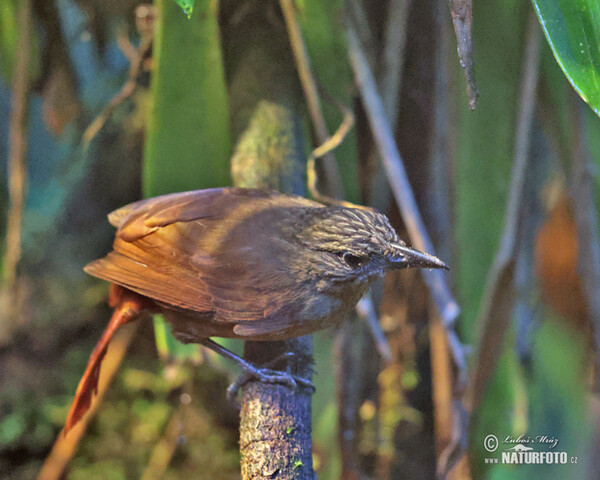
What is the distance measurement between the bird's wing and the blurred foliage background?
29 centimetres

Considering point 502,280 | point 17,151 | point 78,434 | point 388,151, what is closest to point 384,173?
point 388,151

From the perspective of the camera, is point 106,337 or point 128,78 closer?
point 106,337

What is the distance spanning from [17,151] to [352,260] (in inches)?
48.0

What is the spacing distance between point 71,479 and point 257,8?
161 centimetres

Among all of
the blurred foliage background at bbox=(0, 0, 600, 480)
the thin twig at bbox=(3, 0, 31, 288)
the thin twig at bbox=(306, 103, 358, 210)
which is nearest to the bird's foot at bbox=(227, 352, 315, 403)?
the blurred foliage background at bbox=(0, 0, 600, 480)

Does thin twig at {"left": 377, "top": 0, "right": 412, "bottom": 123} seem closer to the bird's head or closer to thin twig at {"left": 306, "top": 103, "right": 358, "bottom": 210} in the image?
thin twig at {"left": 306, "top": 103, "right": 358, "bottom": 210}

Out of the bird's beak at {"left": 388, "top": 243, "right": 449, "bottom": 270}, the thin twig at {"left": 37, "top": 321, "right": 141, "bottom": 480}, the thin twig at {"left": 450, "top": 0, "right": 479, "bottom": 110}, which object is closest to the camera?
the thin twig at {"left": 450, "top": 0, "right": 479, "bottom": 110}

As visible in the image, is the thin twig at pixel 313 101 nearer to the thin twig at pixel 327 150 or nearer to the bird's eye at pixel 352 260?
the thin twig at pixel 327 150

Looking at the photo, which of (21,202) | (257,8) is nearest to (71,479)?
(21,202)

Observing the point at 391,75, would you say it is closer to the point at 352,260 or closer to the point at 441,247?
the point at 441,247

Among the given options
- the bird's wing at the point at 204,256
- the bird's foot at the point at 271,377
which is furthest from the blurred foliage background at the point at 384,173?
the bird's wing at the point at 204,256

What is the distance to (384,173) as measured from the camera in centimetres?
160

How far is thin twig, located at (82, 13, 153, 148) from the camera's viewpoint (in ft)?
5.64

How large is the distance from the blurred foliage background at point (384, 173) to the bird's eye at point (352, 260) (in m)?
0.46
